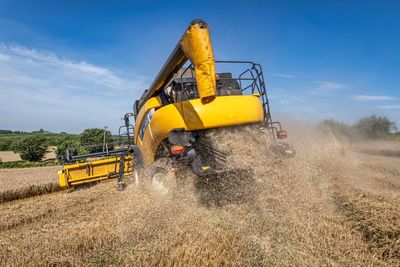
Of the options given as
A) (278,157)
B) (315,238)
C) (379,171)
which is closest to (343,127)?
(379,171)

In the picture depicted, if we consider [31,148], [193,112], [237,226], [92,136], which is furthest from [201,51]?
[31,148]

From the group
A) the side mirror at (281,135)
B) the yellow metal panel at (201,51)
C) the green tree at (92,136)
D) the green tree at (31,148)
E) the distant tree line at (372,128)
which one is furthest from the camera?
the green tree at (92,136)

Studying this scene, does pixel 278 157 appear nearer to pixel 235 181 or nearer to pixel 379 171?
pixel 235 181

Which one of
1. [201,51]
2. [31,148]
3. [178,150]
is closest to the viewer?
[201,51]

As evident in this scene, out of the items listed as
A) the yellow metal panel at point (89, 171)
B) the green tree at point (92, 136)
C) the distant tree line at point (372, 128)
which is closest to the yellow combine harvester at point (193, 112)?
the yellow metal panel at point (89, 171)

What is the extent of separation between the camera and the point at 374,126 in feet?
74.0

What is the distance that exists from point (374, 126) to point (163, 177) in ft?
75.9

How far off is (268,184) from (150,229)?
1.79 metres

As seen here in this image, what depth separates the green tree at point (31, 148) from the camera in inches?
1464

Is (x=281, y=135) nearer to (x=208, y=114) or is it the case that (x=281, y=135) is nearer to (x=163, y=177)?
(x=208, y=114)

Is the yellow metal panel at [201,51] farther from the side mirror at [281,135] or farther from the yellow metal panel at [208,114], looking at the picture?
the side mirror at [281,135]

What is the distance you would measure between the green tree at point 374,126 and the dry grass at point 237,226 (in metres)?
19.0

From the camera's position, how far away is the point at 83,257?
303 cm

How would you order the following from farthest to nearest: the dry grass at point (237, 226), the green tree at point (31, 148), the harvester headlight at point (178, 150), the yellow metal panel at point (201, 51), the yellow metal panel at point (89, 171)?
the green tree at point (31, 148) → the yellow metal panel at point (89, 171) → the harvester headlight at point (178, 150) → the yellow metal panel at point (201, 51) → the dry grass at point (237, 226)
